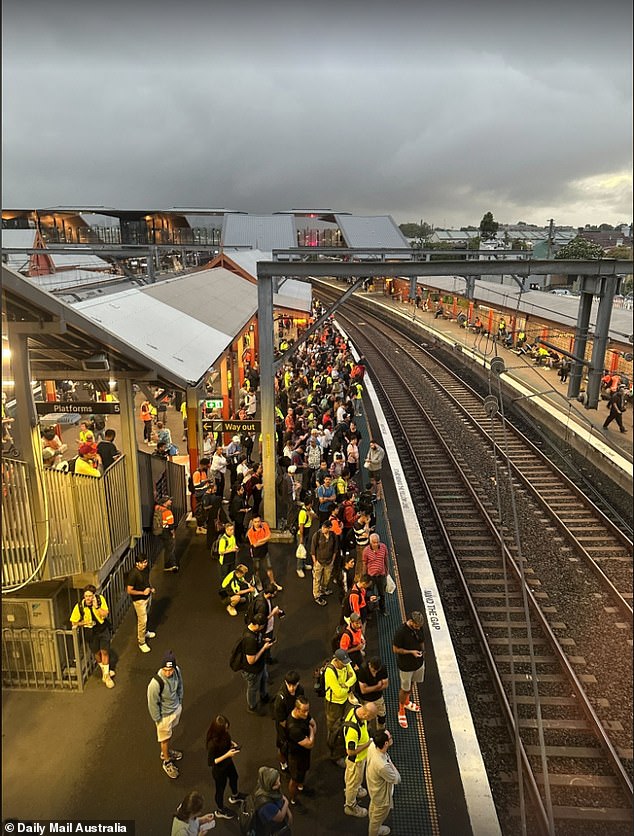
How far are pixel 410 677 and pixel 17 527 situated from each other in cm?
410

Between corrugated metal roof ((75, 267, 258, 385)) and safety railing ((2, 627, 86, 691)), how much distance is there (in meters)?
3.93

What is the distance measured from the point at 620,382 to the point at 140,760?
531cm

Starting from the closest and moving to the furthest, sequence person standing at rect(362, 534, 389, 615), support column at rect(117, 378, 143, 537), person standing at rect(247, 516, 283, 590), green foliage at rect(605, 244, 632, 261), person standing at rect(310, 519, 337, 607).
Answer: green foliage at rect(605, 244, 632, 261) → person standing at rect(362, 534, 389, 615) → person standing at rect(310, 519, 337, 607) → support column at rect(117, 378, 143, 537) → person standing at rect(247, 516, 283, 590)

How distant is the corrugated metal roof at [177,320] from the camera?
9530 mm

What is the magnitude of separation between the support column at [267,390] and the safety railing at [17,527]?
4846 millimetres

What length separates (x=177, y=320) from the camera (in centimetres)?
1291

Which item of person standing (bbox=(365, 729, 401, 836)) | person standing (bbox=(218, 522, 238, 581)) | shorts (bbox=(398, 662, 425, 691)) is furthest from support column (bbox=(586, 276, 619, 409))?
person standing (bbox=(218, 522, 238, 581))

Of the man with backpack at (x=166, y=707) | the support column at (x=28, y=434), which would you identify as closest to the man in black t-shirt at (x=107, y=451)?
the support column at (x=28, y=434)

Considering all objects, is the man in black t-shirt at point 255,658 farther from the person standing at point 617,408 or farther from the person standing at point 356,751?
the person standing at point 617,408

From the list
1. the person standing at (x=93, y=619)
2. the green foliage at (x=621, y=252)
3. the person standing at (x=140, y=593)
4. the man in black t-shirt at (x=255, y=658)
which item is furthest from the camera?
the person standing at (x=140, y=593)

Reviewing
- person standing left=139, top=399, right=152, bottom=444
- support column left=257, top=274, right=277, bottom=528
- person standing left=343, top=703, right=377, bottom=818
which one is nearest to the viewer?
person standing left=343, top=703, right=377, bottom=818

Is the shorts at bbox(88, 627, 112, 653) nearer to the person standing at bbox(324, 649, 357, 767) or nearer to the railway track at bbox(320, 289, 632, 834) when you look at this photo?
the person standing at bbox(324, 649, 357, 767)

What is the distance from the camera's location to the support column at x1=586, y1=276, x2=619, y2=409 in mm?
2324

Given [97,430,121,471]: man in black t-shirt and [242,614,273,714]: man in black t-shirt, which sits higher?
[97,430,121,471]: man in black t-shirt
